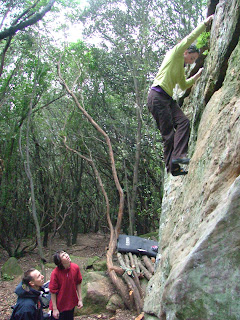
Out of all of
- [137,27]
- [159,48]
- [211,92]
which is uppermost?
[137,27]

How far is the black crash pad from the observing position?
792 cm

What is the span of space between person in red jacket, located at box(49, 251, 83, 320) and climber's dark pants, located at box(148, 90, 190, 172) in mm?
1868

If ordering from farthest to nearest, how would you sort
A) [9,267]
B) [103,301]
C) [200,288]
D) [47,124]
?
[47,124]
[9,267]
[103,301]
[200,288]

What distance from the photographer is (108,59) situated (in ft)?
43.4

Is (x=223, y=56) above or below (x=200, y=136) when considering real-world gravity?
above

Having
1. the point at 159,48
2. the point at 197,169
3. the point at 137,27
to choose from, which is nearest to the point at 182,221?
the point at 197,169

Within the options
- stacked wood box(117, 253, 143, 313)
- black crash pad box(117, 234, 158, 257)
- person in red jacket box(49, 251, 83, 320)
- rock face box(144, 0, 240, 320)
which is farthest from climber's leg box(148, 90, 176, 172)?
black crash pad box(117, 234, 158, 257)

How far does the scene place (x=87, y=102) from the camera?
13.7 metres

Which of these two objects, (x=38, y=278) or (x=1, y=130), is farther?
(x=1, y=130)

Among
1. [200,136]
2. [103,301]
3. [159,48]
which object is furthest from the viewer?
[159,48]

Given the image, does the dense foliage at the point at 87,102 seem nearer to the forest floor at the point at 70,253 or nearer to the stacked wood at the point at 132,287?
the forest floor at the point at 70,253

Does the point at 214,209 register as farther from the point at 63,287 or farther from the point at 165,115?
the point at 63,287

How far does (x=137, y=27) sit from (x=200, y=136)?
9.85 metres

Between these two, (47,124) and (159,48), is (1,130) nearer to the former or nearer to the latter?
(47,124)
